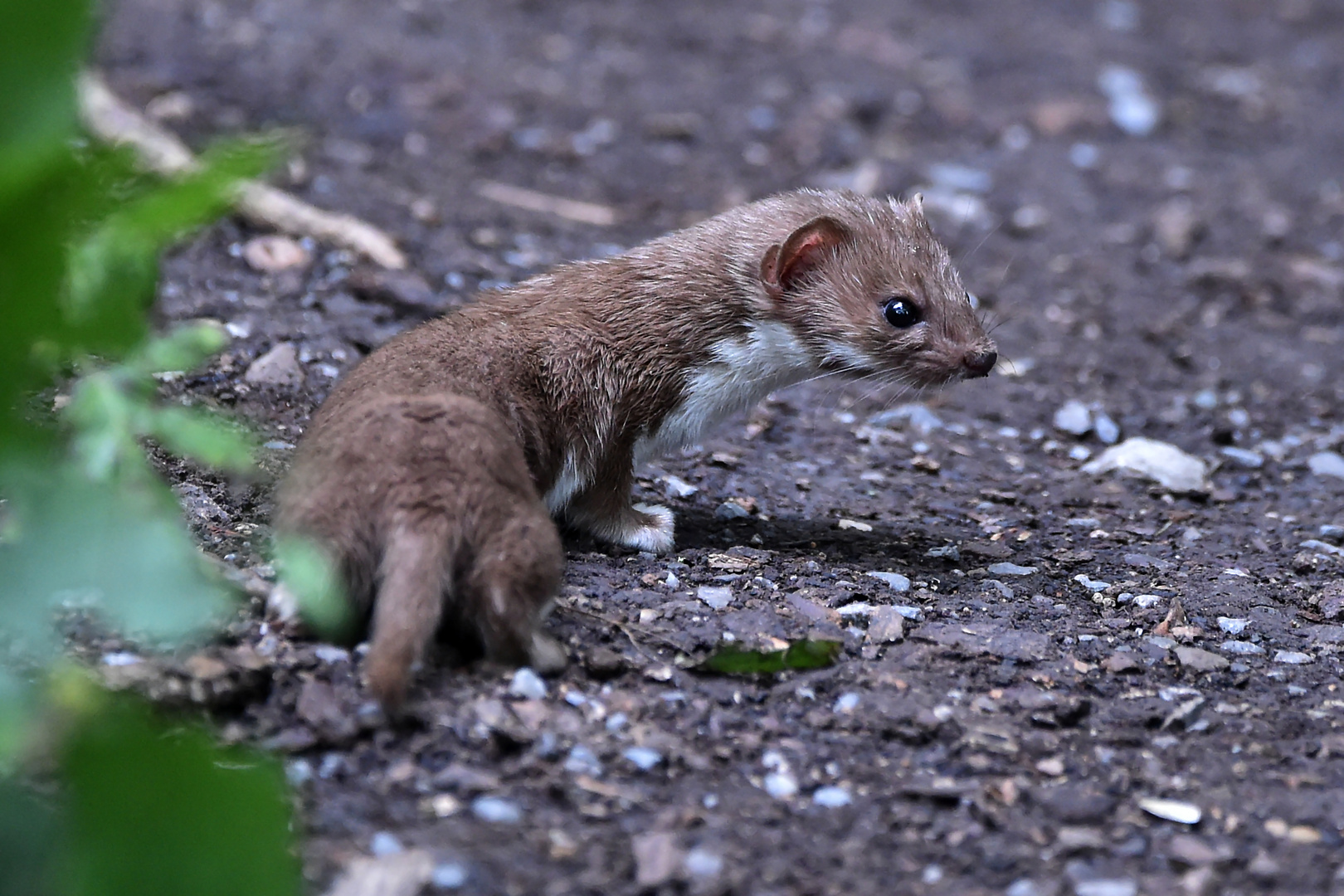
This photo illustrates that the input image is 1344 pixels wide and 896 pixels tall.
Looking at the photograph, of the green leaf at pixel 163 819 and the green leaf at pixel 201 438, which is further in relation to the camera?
the green leaf at pixel 201 438

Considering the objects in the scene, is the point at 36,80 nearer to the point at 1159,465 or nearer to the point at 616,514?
the point at 616,514

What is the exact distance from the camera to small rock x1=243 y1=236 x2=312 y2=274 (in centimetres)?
648

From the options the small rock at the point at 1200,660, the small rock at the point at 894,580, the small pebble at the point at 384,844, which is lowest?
the small rock at the point at 1200,660

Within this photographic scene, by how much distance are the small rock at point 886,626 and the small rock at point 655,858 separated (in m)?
1.25

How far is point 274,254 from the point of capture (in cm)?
656

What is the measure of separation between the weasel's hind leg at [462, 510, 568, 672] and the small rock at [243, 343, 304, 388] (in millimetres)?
2043

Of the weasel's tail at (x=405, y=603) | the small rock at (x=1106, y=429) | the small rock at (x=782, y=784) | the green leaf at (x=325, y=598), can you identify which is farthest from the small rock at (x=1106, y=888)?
the small rock at (x=1106, y=429)

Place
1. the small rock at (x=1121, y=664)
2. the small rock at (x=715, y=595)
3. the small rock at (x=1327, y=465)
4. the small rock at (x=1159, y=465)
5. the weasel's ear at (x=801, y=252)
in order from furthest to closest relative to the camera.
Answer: the small rock at (x=1327, y=465)
the small rock at (x=1159, y=465)
the weasel's ear at (x=801, y=252)
the small rock at (x=715, y=595)
the small rock at (x=1121, y=664)

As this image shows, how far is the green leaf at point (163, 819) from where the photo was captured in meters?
2.24

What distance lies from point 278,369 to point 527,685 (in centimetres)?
238

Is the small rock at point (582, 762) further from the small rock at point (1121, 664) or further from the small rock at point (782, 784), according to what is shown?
the small rock at point (1121, 664)

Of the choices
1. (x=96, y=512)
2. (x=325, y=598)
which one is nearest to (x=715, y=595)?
(x=325, y=598)

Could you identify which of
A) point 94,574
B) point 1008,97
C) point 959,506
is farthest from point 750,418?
point 1008,97

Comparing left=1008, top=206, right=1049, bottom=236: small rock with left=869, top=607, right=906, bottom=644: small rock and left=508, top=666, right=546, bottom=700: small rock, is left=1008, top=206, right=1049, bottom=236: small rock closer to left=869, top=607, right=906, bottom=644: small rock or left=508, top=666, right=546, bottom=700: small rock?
left=869, top=607, right=906, bottom=644: small rock
